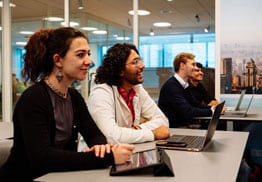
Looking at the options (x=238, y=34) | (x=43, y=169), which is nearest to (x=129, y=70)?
(x=43, y=169)

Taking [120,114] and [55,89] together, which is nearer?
[55,89]

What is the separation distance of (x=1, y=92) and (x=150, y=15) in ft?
9.51

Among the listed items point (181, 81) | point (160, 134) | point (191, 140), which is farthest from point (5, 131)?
point (181, 81)

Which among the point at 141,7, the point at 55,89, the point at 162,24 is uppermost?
the point at 141,7

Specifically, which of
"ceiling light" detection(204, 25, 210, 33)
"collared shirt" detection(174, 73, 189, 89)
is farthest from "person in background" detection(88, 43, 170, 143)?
"ceiling light" detection(204, 25, 210, 33)

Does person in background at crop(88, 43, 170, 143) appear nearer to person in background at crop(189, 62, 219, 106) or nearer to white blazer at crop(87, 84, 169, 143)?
white blazer at crop(87, 84, 169, 143)

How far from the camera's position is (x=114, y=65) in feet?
7.36

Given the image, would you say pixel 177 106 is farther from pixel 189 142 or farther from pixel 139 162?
pixel 139 162

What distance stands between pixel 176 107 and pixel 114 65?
1146mm

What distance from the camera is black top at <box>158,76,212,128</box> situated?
10.4 ft

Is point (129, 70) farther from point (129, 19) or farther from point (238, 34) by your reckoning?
point (129, 19)

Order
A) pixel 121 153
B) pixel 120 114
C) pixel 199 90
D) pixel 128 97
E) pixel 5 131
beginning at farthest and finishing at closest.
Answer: pixel 199 90, pixel 5 131, pixel 128 97, pixel 120 114, pixel 121 153

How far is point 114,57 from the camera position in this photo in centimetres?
226

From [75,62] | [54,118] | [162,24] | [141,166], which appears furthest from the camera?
[162,24]
